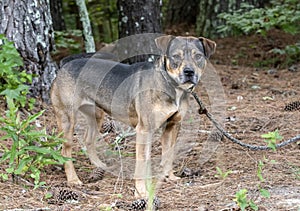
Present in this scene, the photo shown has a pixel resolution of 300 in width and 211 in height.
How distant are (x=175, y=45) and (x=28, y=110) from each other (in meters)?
2.65

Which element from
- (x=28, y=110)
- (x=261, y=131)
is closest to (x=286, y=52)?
(x=261, y=131)

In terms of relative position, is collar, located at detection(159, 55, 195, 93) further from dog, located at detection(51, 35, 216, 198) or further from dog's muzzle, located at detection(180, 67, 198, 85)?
dog's muzzle, located at detection(180, 67, 198, 85)

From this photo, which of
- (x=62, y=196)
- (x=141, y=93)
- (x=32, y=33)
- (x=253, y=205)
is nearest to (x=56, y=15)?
(x=32, y=33)

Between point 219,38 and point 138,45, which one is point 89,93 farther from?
point 219,38

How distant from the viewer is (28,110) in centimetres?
668

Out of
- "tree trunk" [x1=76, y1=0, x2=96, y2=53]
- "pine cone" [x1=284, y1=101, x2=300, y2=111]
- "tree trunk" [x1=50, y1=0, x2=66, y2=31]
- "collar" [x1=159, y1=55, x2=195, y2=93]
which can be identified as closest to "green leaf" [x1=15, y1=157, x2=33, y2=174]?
"collar" [x1=159, y1=55, x2=195, y2=93]

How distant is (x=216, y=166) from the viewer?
5.41 m

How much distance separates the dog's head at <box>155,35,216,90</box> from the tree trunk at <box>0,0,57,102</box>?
2.42m

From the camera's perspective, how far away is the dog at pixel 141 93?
4.80 metres

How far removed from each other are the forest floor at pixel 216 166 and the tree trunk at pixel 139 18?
4.33ft

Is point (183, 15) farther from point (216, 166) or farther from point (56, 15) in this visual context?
point (216, 166)

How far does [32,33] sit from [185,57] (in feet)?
9.57

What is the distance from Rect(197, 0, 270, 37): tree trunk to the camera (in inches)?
453

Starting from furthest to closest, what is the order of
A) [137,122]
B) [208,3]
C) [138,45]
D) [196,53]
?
[208,3] < [138,45] < [137,122] < [196,53]
